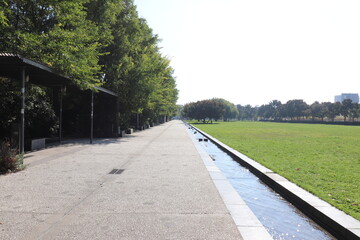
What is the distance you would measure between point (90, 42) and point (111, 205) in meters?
15.4

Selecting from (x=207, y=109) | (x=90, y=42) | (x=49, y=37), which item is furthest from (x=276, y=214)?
(x=207, y=109)

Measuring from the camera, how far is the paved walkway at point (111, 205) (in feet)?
12.6

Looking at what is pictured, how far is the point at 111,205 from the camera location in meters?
4.97

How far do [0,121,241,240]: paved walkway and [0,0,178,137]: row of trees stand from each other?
18.6 feet

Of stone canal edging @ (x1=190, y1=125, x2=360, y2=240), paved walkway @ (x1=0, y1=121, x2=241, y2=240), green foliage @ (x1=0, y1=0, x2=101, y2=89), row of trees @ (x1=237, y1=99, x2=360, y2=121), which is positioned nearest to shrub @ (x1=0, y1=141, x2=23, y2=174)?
paved walkway @ (x1=0, y1=121, x2=241, y2=240)

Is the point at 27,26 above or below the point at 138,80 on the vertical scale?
above

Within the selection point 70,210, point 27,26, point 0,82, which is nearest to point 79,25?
point 27,26

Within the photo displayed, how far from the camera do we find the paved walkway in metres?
3.83

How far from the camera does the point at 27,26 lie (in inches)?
556

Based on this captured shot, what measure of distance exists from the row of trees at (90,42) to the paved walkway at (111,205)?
567 cm

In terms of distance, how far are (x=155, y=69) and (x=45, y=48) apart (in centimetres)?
1235

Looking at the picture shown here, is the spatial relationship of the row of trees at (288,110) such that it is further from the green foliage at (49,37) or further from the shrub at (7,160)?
the shrub at (7,160)

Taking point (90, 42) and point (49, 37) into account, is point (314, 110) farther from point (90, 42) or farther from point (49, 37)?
point (49, 37)

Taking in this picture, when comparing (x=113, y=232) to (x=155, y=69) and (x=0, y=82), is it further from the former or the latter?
(x=155, y=69)
